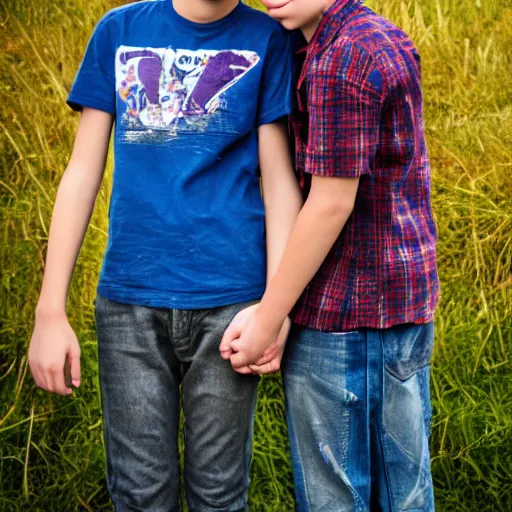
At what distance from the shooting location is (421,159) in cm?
143

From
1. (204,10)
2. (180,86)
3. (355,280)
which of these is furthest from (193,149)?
(355,280)

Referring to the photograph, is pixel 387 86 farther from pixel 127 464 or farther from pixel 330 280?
pixel 127 464

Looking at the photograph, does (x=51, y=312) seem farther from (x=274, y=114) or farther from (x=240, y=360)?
(x=274, y=114)

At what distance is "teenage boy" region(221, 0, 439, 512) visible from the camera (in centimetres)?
A: 132

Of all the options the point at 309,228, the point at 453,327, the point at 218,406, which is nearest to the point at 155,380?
the point at 218,406

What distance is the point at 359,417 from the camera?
56.2 inches

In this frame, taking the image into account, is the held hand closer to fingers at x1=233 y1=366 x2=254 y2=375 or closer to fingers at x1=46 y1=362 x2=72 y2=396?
fingers at x1=233 y1=366 x2=254 y2=375

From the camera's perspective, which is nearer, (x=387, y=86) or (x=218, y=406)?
(x=387, y=86)

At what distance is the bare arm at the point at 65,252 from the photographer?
1503mm

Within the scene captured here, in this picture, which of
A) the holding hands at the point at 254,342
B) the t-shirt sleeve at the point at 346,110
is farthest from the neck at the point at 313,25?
the holding hands at the point at 254,342

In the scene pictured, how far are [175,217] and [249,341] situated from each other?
0.75 feet

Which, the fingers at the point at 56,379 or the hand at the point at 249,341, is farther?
the fingers at the point at 56,379

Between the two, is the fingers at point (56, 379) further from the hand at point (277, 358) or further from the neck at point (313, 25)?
the neck at point (313, 25)

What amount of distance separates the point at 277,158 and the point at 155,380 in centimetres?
41
